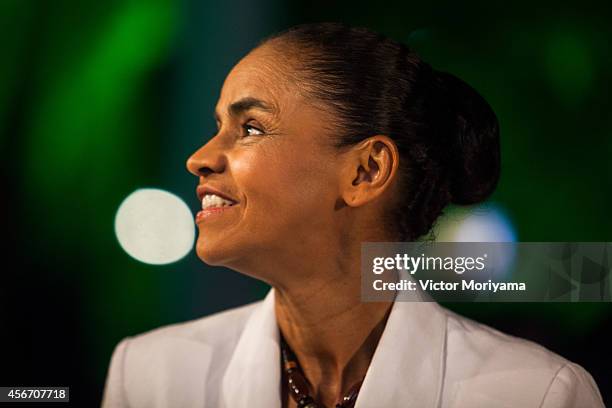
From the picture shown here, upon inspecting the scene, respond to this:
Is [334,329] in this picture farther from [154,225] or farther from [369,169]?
[154,225]

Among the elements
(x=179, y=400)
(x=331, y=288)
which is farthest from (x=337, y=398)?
(x=179, y=400)

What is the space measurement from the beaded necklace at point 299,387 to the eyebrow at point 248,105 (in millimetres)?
496

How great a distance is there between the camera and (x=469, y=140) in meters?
1.34

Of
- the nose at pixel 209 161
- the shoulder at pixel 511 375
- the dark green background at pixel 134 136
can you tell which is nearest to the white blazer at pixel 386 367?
the shoulder at pixel 511 375

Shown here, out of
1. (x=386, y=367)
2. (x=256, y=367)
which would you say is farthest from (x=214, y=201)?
(x=386, y=367)

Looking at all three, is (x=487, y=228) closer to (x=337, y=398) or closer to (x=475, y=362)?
(x=475, y=362)

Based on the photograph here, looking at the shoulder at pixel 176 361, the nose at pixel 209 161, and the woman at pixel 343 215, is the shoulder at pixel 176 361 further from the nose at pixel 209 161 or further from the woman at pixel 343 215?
the nose at pixel 209 161

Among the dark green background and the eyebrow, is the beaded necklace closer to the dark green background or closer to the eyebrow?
the dark green background

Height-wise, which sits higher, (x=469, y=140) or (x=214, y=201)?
(x=469, y=140)

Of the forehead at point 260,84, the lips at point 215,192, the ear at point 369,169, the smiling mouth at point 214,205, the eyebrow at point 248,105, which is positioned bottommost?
the smiling mouth at point 214,205

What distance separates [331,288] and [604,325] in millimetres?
608

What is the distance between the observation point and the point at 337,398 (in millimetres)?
1324

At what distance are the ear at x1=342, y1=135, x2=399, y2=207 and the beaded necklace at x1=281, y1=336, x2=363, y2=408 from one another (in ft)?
1.16

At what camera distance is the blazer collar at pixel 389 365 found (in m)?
1.26
